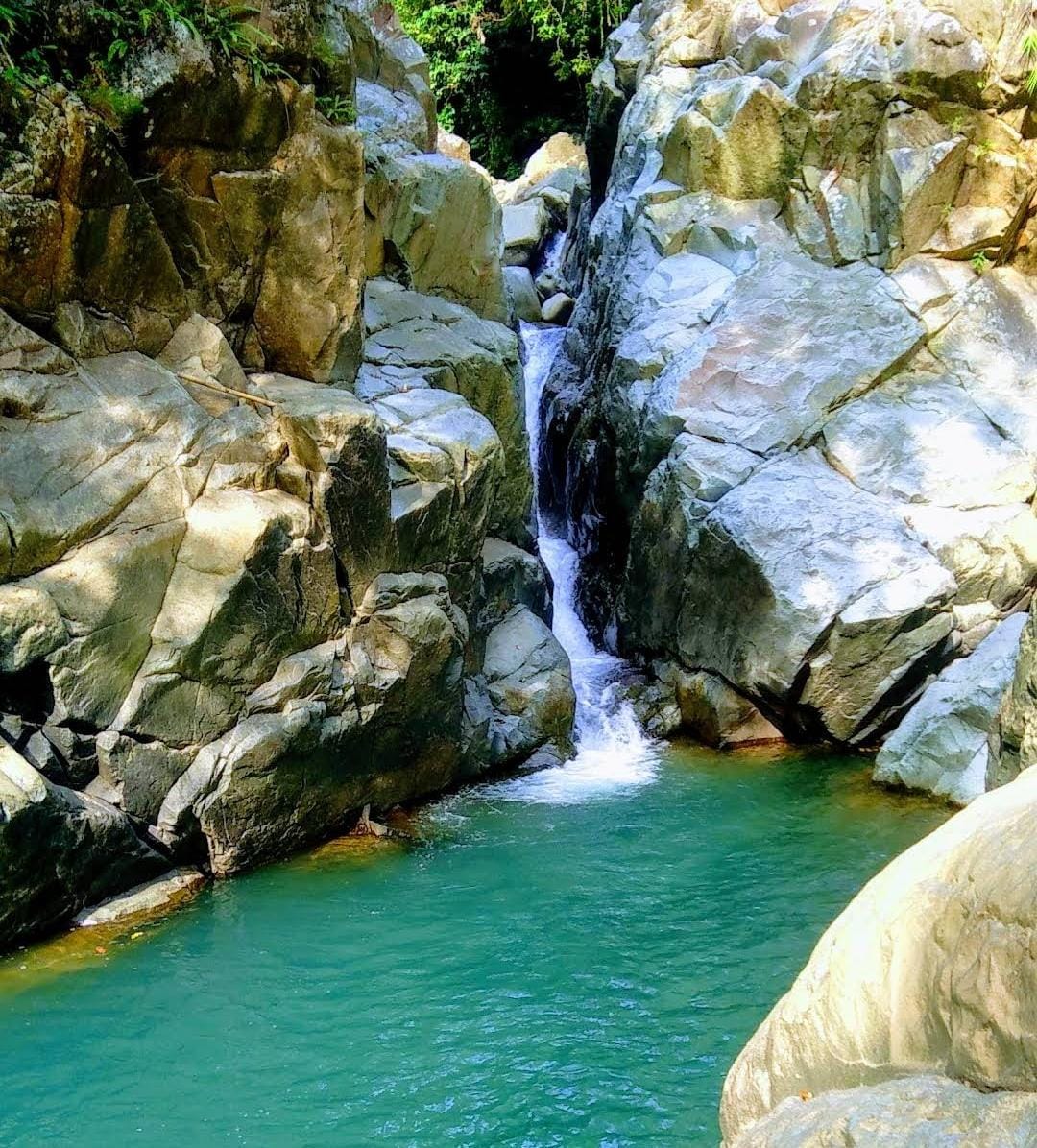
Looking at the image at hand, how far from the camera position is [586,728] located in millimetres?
12578

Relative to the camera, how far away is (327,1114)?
5.81 m

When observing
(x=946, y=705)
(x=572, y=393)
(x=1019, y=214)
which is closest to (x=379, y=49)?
(x=572, y=393)

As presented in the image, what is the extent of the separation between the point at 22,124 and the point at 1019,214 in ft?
39.0

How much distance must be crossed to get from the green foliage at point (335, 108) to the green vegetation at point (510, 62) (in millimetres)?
14194

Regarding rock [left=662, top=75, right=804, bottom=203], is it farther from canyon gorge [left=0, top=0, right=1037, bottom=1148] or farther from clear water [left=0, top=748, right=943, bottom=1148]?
clear water [left=0, top=748, right=943, bottom=1148]

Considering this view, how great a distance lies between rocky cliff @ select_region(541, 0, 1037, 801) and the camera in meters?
11.6

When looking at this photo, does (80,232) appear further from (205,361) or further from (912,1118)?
(912,1118)

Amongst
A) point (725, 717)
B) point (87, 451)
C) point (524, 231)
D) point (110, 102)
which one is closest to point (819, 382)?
point (725, 717)

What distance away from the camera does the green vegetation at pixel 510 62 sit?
23.7 meters

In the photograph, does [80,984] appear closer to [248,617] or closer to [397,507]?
[248,617]

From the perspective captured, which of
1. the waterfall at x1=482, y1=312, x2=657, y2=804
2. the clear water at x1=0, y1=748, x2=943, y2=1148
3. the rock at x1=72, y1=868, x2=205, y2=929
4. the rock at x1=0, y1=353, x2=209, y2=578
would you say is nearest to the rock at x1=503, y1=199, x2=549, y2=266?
the waterfall at x1=482, y1=312, x2=657, y2=804

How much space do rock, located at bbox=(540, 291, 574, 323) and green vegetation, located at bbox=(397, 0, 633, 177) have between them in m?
7.01

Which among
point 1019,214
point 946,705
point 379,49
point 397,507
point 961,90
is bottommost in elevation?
point 946,705

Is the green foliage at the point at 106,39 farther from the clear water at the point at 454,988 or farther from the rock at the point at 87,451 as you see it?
the clear water at the point at 454,988
